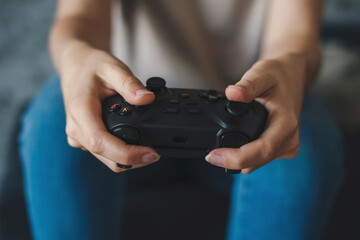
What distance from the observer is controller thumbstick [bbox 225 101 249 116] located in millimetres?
294

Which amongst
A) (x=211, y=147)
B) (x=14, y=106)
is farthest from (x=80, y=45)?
(x=14, y=106)

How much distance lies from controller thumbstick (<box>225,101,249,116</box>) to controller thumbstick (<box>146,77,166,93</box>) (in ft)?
0.20

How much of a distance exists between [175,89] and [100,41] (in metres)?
0.17

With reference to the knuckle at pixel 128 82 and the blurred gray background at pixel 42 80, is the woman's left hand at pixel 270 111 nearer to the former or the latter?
the knuckle at pixel 128 82

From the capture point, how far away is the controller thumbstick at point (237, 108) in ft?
0.96

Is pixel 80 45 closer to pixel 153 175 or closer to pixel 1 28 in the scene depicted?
pixel 153 175

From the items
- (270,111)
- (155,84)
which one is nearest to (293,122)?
(270,111)

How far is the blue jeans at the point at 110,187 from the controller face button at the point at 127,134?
12 centimetres

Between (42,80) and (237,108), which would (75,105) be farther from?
(42,80)

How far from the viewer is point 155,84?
0.31 m

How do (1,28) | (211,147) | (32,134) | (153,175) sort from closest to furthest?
1. (211,147)
2. (32,134)
3. (153,175)
4. (1,28)

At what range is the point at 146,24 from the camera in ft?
1.61

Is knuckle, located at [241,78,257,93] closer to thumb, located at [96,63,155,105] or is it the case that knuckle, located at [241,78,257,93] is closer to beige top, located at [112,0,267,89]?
thumb, located at [96,63,155,105]

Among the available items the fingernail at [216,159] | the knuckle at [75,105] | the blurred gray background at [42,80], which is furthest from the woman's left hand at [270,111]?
the blurred gray background at [42,80]
